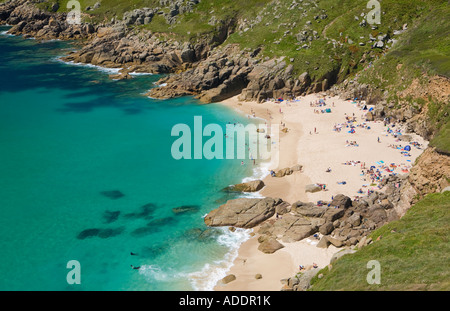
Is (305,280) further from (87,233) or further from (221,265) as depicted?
(87,233)

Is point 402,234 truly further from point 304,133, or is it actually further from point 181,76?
point 181,76

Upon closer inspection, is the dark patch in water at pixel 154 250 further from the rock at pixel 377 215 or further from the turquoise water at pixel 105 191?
the rock at pixel 377 215

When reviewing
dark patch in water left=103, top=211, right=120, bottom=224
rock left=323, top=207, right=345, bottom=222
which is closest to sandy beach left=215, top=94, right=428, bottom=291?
rock left=323, top=207, right=345, bottom=222

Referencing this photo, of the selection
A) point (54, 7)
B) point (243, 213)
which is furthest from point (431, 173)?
point (54, 7)

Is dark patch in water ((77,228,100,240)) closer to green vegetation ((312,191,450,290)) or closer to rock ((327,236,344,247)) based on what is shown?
green vegetation ((312,191,450,290))

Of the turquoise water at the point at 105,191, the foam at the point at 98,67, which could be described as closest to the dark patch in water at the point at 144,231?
the turquoise water at the point at 105,191
